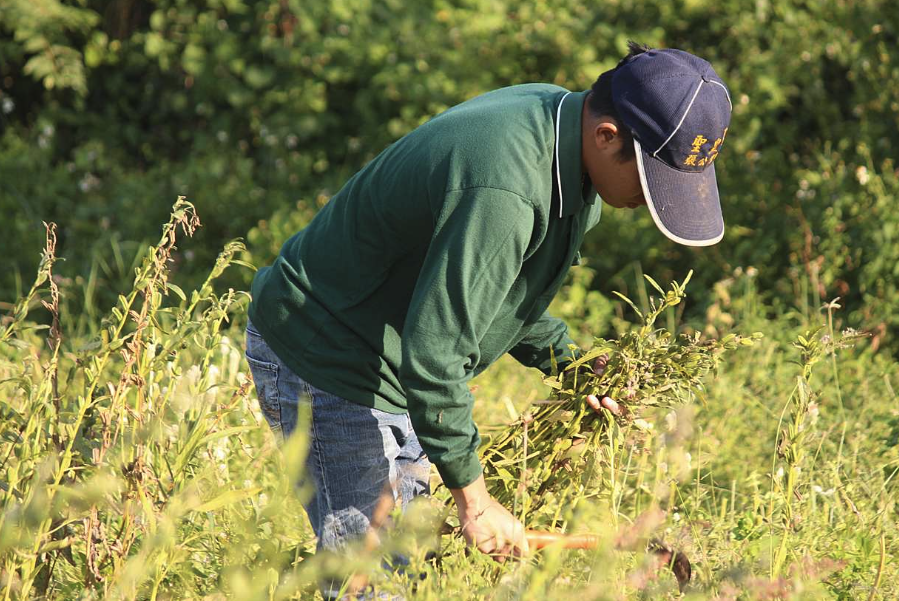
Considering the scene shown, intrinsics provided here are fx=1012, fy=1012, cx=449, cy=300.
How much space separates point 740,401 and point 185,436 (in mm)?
2408

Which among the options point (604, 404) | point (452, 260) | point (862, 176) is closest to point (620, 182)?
point (452, 260)

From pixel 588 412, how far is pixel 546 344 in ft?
0.84

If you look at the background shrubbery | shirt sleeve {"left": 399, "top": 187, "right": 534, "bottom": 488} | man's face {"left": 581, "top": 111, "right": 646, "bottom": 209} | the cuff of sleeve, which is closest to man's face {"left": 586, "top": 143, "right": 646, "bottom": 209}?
man's face {"left": 581, "top": 111, "right": 646, "bottom": 209}

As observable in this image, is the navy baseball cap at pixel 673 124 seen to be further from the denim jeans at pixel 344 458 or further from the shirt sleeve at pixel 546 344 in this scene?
the denim jeans at pixel 344 458

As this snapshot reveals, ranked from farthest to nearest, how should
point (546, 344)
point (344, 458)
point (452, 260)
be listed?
point (546, 344) → point (344, 458) → point (452, 260)

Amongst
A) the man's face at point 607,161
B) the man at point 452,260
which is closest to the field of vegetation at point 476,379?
the man at point 452,260

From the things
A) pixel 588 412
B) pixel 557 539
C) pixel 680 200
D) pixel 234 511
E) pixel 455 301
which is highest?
pixel 680 200

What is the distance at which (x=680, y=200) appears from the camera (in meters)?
2.01

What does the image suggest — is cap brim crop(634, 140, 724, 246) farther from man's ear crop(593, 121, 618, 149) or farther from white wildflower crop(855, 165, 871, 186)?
white wildflower crop(855, 165, 871, 186)

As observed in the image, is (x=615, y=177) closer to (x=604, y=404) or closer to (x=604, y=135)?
(x=604, y=135)

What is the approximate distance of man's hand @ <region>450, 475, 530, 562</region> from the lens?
2012mm

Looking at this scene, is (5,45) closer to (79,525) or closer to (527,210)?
(79,525)

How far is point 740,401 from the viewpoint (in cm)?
370

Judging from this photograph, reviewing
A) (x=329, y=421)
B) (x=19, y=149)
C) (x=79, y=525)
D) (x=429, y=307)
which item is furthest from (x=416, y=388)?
(x=19, y=149)
